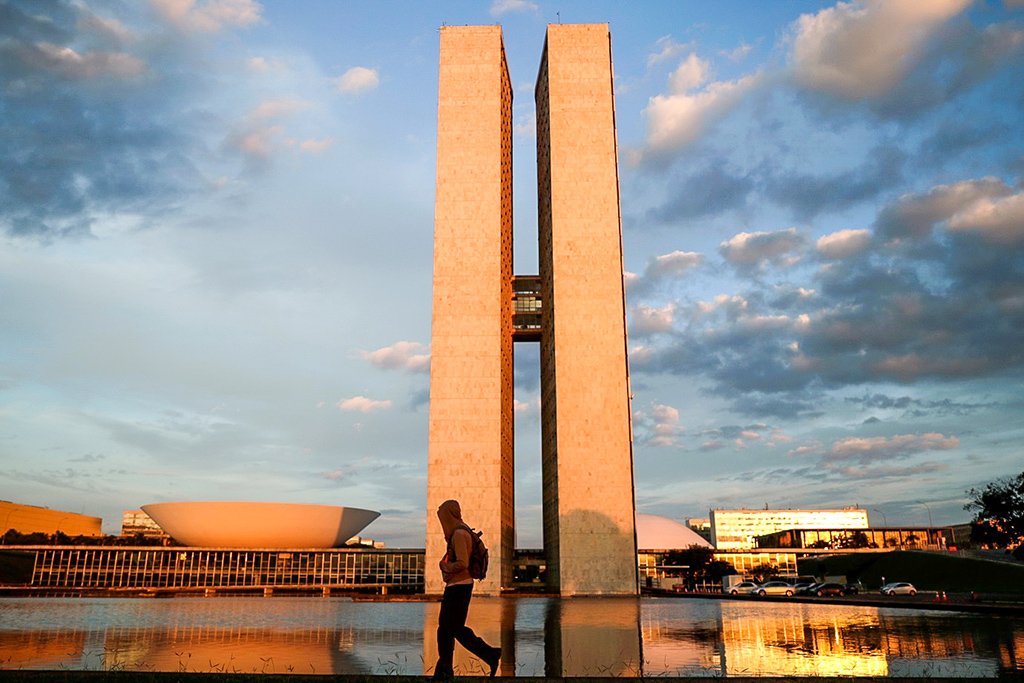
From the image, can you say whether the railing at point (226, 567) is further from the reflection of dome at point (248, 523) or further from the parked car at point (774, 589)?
the parked car at point (774, 589)

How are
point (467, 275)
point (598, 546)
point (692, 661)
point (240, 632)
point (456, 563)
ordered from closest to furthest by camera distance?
point (456, 563), point (692, 661), point (240, 632), point (598, 546), point (467, 275)

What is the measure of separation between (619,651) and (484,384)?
40498mm

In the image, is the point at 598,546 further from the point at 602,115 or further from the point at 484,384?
the point at 602,115

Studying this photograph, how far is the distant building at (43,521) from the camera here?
104 m

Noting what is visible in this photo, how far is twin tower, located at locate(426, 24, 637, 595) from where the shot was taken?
160 ft

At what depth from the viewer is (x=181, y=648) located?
1053 centimetres

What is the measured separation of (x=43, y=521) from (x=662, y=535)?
89.7 m

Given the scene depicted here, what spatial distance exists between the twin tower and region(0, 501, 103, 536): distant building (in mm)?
83105

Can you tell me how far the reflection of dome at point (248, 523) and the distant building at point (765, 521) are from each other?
3389 inches

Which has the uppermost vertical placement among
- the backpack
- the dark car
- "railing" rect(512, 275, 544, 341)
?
"railing" rect(512, 275, 544, 341)

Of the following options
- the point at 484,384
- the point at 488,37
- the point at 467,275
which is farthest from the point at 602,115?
the point at 484,384

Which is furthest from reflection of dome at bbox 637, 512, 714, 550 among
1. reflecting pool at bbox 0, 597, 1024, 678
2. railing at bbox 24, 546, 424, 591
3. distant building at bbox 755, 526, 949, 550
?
reflecting pool at bbox 0, 597, 1024, 678

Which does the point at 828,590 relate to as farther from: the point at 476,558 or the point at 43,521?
the point at 43,521

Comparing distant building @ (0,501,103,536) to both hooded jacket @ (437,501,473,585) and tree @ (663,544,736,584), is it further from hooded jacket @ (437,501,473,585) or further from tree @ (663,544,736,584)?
hooded jacket @ (437,501,473,585)
